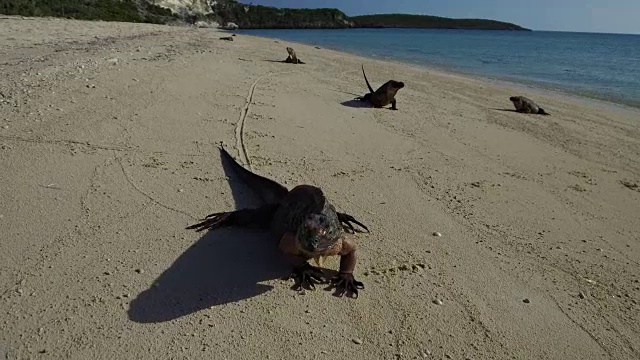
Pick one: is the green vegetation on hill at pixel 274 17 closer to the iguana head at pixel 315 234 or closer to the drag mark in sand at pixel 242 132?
the drag mark in sand at pixel 242 132

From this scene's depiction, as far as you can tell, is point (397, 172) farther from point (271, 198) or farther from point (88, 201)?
point (88, 201)

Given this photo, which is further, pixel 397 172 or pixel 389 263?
pixel 397 172

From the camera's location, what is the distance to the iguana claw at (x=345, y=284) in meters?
3.47

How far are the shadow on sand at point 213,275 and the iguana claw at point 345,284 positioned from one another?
0.39 m

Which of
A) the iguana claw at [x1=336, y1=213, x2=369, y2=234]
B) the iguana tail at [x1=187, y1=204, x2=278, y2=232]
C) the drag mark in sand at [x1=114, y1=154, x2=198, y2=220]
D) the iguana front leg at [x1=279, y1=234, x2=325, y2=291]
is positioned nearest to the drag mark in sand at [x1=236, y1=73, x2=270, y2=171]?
the drag mark in sand at [x1=114, y1=154, x2=198, y2=220]

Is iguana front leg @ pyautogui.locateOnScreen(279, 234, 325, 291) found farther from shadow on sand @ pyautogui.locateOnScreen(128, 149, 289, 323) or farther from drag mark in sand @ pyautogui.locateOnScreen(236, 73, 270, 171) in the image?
drag mark in sand @ pyautogui.locateOnScreen(236, 73, 270, 171)

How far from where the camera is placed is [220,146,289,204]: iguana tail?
15.2ft

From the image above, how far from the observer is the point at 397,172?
6.04 m

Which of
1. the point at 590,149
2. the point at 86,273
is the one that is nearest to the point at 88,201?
the point at 86,273

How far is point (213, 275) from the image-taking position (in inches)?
140

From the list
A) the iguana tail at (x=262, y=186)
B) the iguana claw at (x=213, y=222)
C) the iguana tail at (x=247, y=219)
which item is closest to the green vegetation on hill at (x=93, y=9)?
the iguana tail at (x=262, y=186)

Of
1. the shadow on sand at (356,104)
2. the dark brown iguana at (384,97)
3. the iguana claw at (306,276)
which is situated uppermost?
the iguana claw at (306,276)

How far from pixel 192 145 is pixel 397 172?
262 centimetres

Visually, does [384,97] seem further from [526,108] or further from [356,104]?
[526,108]
